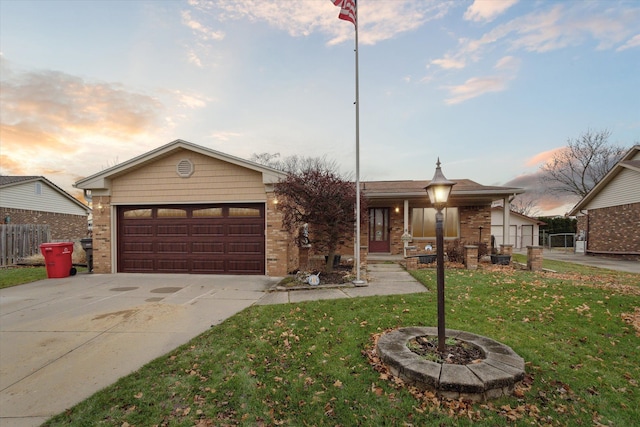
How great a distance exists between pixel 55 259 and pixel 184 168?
4.87m

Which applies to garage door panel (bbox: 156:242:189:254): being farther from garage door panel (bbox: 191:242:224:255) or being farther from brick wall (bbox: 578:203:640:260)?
brick wall (bbox: 578:203:640:260)

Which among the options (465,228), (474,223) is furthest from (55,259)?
(474,223)

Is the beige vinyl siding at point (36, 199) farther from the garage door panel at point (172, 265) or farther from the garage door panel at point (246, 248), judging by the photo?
the garage door panel at point (246, 248)

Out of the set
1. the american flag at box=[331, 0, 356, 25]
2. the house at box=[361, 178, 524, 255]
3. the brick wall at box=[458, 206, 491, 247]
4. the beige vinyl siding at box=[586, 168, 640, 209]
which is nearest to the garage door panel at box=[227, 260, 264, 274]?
the house at box=[361, 178, 524, 255]

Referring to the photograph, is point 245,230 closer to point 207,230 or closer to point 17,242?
point 207,230

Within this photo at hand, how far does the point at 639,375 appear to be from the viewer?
2945 mm

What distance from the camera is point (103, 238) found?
30.8 feet

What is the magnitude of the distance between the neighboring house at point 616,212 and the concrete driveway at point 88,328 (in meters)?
18.1

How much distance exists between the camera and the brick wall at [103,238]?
9367mm

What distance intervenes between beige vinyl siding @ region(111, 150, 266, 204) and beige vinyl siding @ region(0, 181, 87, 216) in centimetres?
1486

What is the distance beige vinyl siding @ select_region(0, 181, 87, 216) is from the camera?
57.4 ft

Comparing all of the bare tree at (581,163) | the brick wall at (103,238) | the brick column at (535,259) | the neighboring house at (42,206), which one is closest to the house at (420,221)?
the brick column at (535,259)

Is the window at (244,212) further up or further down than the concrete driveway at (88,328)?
further up

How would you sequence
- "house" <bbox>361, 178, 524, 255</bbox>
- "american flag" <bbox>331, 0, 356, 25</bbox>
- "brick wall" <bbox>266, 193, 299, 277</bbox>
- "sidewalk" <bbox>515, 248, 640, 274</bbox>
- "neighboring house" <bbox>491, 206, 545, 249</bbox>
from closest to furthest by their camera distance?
"american flag" <bbox>331, 0, 356, 25</bbox>
"brick wall" <bbox>266, 193, 299, 277</bbox>
"sidewalk" <bbox>515, 248, 640, 274</bbox>
"house" <bbox>361, 178, 524, 255</bbox>
"neighboring house" <bbox>491, 206, 545, 249</bbox>
